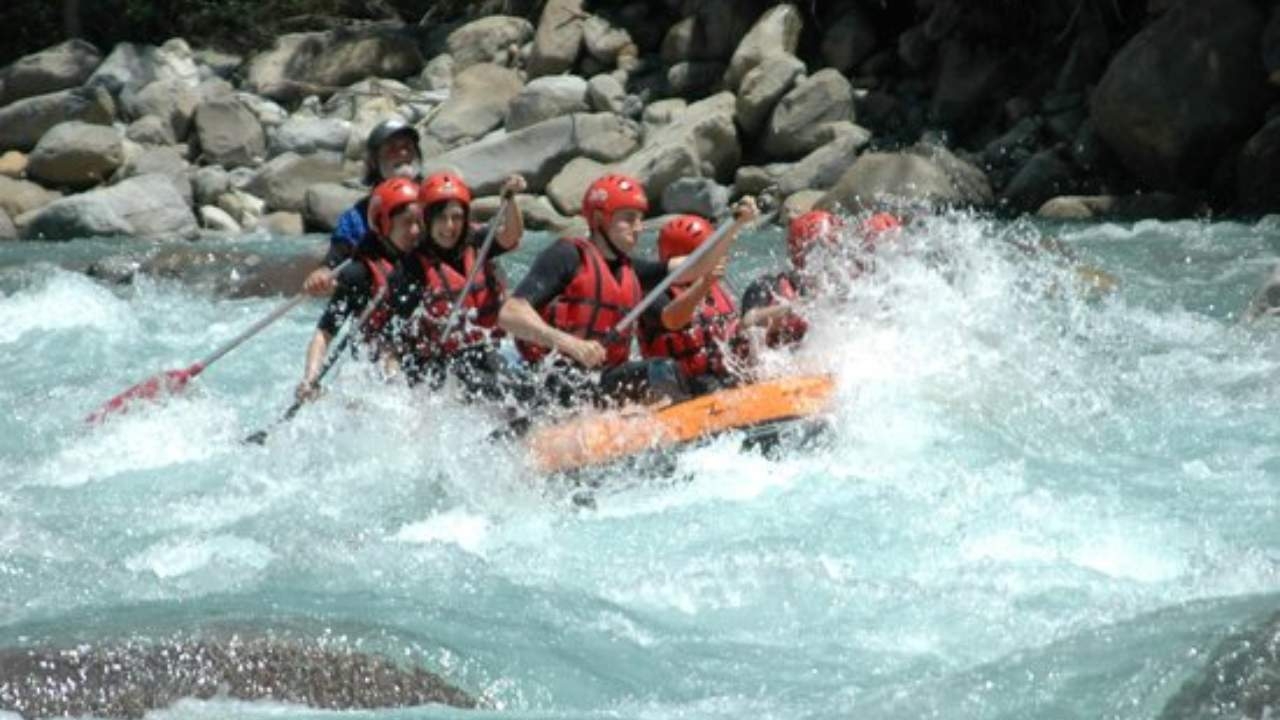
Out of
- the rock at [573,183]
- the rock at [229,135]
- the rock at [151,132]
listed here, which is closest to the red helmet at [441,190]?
the rock at [573,183]

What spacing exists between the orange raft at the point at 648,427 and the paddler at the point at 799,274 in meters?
0.61

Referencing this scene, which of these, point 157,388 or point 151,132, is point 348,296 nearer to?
point 157,388

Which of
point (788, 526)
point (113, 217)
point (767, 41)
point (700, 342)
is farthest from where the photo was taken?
point (767, 41)

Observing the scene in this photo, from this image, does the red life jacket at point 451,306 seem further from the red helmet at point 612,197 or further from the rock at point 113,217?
the rock at point 113,217

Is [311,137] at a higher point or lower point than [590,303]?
lower

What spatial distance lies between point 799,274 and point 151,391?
3094 millimetres

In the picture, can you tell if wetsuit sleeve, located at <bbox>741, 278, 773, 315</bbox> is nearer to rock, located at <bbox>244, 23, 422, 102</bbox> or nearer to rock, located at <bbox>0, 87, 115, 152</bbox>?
Answer: rock, located at <bbox>0, 87, 115, 152</bbox>

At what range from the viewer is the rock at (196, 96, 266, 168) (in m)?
18.5

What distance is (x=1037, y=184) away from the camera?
15.1 metres

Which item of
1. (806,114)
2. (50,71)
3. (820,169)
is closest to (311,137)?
(50,71)

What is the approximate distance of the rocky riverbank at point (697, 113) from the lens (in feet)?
47.4

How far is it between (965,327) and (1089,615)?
3.65 meters

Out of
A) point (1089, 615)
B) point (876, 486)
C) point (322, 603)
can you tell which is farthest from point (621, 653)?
point (876, 486)

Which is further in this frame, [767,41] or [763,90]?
[767,41]
